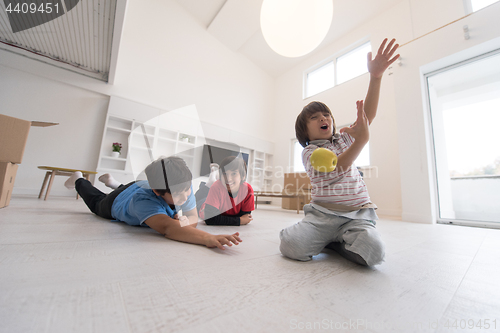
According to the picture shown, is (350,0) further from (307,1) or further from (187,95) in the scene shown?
(187,95)

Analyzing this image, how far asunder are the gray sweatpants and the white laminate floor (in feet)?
0.10

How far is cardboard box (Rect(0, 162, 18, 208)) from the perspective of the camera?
3.70 feet

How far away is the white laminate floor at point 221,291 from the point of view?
0.85ft

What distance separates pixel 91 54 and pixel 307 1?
98.9 inches

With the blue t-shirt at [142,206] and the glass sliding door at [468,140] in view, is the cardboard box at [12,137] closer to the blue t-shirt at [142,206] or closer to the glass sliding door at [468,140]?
the blue t-shirt at [142,206]

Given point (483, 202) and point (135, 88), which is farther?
point (135, 88)

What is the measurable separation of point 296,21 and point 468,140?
2037 mm

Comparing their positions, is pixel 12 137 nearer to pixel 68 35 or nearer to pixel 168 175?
pixel 168 175

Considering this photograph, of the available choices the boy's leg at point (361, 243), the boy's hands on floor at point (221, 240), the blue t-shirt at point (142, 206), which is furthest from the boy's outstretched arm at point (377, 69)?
the blue t-shirt at point (142, 206)

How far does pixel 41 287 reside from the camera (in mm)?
323

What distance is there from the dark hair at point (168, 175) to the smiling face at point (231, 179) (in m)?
0.43

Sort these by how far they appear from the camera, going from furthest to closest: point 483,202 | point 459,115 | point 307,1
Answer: point 459,115, point 483,202, point 307,1

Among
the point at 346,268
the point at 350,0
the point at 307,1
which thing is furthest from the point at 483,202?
the point at 350,0

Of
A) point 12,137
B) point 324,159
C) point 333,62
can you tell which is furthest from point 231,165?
point 333,62
